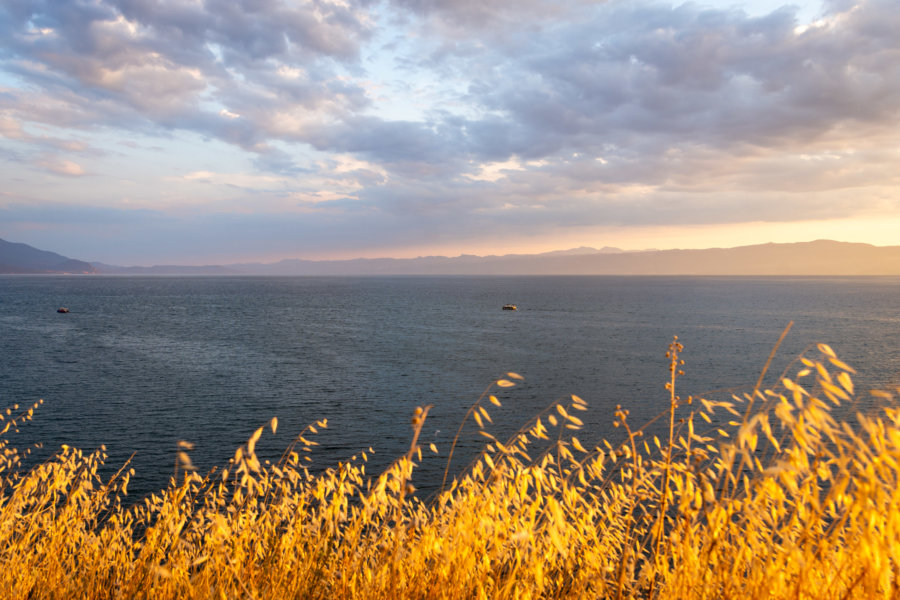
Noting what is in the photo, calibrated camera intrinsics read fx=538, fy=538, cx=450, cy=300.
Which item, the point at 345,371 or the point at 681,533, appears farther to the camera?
the point at 345,371

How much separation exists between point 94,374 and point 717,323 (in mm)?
100628

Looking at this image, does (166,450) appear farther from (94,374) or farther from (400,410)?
(94,374)

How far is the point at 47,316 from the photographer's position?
11244cm

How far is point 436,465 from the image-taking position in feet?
96.8

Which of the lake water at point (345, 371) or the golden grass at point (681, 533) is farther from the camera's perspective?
the lake water at point (345, 371)

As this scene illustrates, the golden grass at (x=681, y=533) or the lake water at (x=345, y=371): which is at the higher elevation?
the golden grass at (x=681, y=533)

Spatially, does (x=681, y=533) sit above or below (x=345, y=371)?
above

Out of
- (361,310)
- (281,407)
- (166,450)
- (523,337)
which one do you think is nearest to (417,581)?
(166,450)

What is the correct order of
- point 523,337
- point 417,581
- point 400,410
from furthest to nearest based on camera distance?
point 523,337
point 400,410
point 417,581

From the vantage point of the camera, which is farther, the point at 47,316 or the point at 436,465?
the point at 47,316

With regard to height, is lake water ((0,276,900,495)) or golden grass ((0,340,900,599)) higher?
golden grass ((0,340,900,599))

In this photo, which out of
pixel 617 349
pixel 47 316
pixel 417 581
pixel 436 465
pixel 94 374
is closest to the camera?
pixel 417 581

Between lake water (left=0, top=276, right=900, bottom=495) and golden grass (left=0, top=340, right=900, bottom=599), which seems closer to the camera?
golden grass (left=0, top=340, right=900, bottom=599)

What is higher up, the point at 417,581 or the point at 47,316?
the point at 417,581
